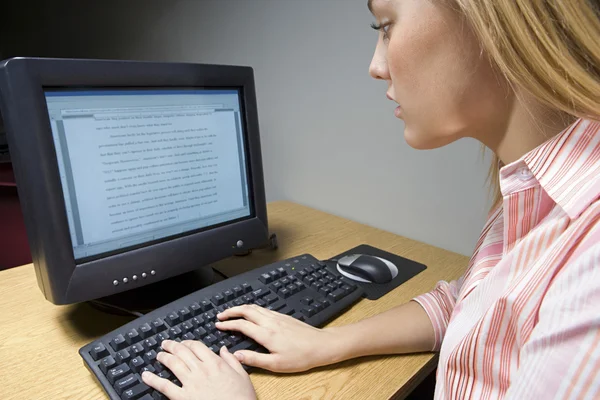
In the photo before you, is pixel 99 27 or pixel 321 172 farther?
pixel 99 27

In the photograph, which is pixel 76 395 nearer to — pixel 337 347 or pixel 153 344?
pixel 153 344

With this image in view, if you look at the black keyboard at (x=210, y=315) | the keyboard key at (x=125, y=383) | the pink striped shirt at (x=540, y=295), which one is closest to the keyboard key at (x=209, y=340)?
the black keyboard at (x=210, y=315)

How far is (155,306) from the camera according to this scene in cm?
70

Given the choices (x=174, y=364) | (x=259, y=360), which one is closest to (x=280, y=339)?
(x=259, y=360)

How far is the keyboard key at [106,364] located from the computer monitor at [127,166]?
122mm

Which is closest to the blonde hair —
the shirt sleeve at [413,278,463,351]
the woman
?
the woman

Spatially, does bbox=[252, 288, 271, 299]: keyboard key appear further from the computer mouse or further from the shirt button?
the shirt button

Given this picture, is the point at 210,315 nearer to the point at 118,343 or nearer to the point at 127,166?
the point at 118,343

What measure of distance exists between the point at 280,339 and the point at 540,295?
33 cm

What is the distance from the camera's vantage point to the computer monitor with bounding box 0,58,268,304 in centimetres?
54

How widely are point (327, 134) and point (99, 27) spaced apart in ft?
5.25

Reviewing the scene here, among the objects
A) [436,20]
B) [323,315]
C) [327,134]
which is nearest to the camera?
[436,20]

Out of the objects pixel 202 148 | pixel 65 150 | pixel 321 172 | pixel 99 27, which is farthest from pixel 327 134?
pixel 99 27

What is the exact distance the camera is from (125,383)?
0.47 m
